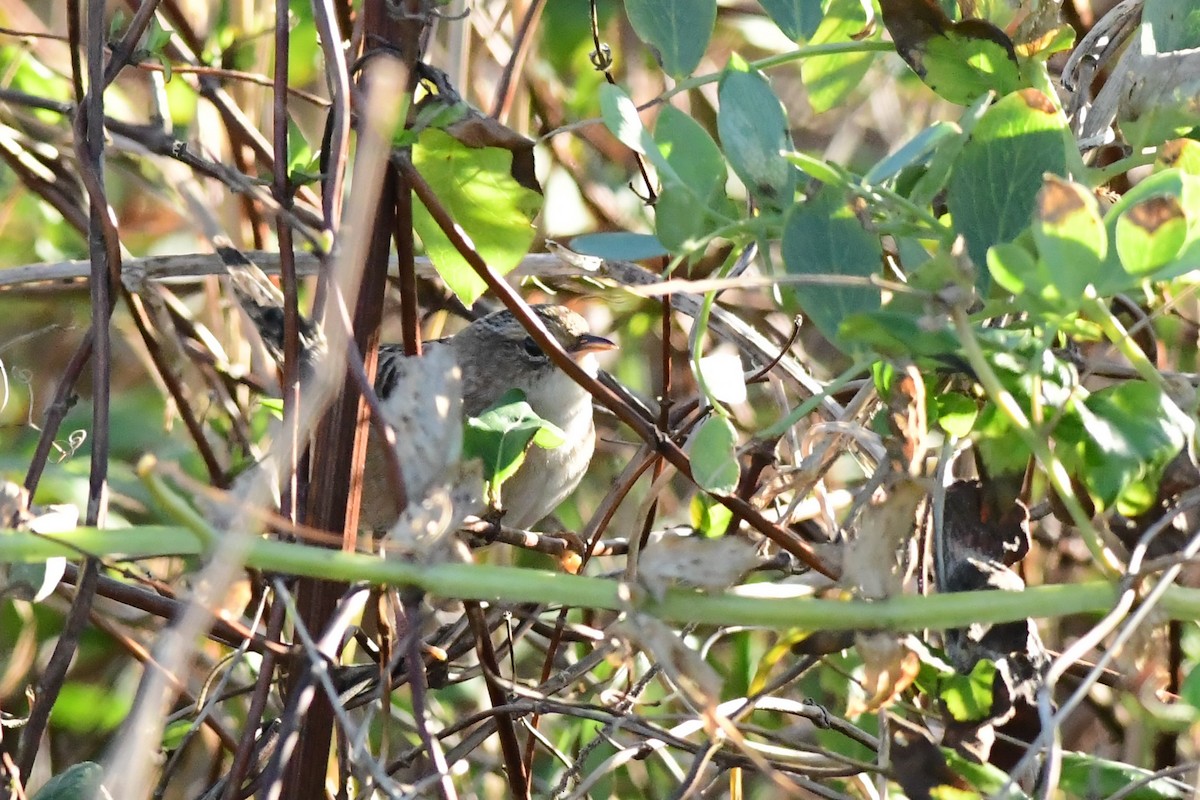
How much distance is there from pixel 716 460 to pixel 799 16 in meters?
0.51

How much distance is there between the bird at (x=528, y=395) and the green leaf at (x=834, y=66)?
1.19 metres

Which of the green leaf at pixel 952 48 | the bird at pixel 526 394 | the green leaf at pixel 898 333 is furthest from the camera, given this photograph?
the bird at pixel 526 394

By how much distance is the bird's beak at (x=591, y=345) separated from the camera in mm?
3002

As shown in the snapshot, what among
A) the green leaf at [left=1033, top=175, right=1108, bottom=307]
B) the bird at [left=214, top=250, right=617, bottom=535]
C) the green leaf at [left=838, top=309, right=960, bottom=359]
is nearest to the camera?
the green leaf at [left=1033, top=175, right=1108, bottom=307]

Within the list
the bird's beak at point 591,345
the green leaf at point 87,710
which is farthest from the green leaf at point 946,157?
the green leaf at point 87,710

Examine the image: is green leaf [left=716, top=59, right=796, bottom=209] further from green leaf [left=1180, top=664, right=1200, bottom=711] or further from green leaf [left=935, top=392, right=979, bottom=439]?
green leaf [left=1180, top=664, right=1200, bottom=711]

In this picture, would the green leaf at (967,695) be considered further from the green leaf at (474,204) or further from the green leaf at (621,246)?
the green leaf at (474,204)

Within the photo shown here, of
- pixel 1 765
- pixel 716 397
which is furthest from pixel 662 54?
pixel 1 765

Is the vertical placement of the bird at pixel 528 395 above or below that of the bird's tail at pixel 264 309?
below

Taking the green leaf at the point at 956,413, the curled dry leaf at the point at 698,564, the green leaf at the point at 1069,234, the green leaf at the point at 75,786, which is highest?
the green leaf at the point at 1069,234

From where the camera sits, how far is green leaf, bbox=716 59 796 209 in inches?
45.3

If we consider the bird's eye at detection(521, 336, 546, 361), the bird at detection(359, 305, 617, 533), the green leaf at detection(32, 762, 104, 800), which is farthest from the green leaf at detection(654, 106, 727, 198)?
the bird's eye at detection(521, 336, 546, 361)

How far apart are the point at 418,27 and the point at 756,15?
1.98 m

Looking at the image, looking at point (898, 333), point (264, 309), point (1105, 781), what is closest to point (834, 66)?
point (898, 333)
